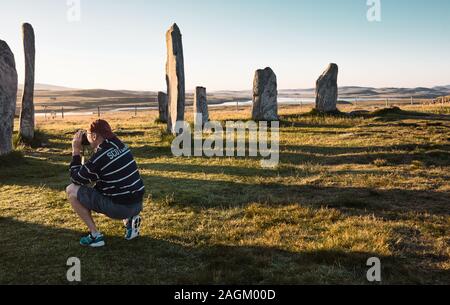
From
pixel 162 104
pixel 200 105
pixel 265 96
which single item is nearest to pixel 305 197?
pixel 265 96

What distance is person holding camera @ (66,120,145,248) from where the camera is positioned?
21.8 ft

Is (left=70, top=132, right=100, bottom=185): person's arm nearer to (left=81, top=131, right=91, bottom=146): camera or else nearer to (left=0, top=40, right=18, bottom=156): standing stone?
(left=81, top=131, right=91, bottom=146): camera

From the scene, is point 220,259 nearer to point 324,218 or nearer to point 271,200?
point 324,218

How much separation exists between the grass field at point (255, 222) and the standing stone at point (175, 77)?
4.57m

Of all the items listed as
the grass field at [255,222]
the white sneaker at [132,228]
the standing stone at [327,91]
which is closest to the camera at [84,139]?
the white sneaker at [132,228]

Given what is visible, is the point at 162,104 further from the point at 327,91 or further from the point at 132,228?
the point at 132,228

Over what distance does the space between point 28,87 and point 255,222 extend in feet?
50.3

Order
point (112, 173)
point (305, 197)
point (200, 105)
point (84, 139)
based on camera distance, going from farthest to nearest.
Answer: point (200, 105) → point (305, 197) → point (84, 139) → point (112, 173)

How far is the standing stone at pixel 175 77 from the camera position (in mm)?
19688

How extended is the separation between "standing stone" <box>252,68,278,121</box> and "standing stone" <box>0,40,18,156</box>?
504 inches

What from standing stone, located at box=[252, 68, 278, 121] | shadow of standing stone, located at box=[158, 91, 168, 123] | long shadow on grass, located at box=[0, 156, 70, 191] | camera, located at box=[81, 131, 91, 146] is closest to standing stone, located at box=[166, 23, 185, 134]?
standing stone, located at box=[252, 68, 278, 121]

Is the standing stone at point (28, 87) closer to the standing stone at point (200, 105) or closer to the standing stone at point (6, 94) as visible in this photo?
the standing stone at point (6, 94)

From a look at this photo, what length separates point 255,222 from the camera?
8156mm
